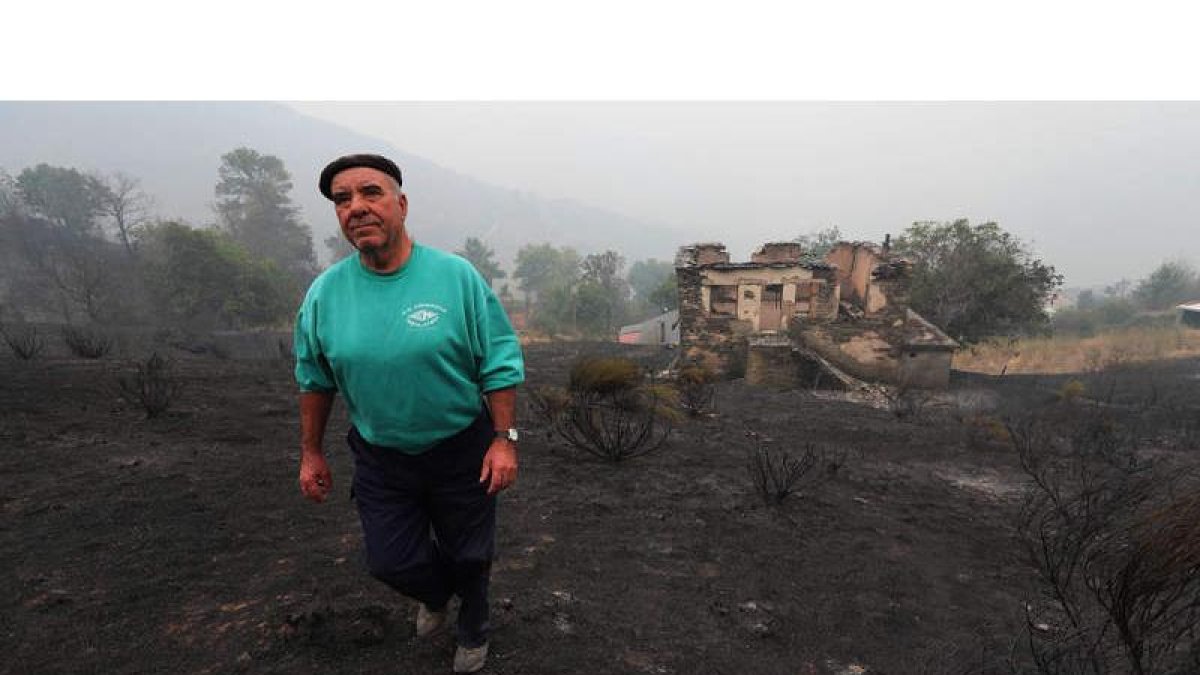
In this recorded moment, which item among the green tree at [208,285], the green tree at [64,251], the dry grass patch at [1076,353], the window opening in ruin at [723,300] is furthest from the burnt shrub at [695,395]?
the green tree at [64,251]

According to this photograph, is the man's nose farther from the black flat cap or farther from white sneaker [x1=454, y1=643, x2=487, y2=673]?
→ white sneaker [x1=454, y1=643, x2=487, y2=673]

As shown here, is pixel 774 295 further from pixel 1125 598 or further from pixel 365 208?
pixel 365 208

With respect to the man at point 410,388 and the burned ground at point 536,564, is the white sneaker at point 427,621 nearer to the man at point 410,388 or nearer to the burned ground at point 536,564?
the burned ground at point 536,564

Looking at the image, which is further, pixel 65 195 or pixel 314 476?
pixel 65 195

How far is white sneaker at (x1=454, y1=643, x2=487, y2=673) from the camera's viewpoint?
2193 millimetres

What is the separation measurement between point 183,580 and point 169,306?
27990 mm

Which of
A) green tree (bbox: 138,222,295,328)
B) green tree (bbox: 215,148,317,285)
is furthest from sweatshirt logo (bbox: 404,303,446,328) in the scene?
green tree (bbox: 215,148,317,285)

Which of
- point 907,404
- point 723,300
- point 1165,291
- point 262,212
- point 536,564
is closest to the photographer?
point 536,564

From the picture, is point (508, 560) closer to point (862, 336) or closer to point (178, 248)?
point (862, 336)

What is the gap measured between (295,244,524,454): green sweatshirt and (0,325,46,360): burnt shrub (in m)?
11.4

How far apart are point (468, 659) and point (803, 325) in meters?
13.3

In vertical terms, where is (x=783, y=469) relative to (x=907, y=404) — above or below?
above

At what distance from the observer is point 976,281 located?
18.6 meters

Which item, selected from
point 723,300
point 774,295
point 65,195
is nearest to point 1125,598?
point 723,300
